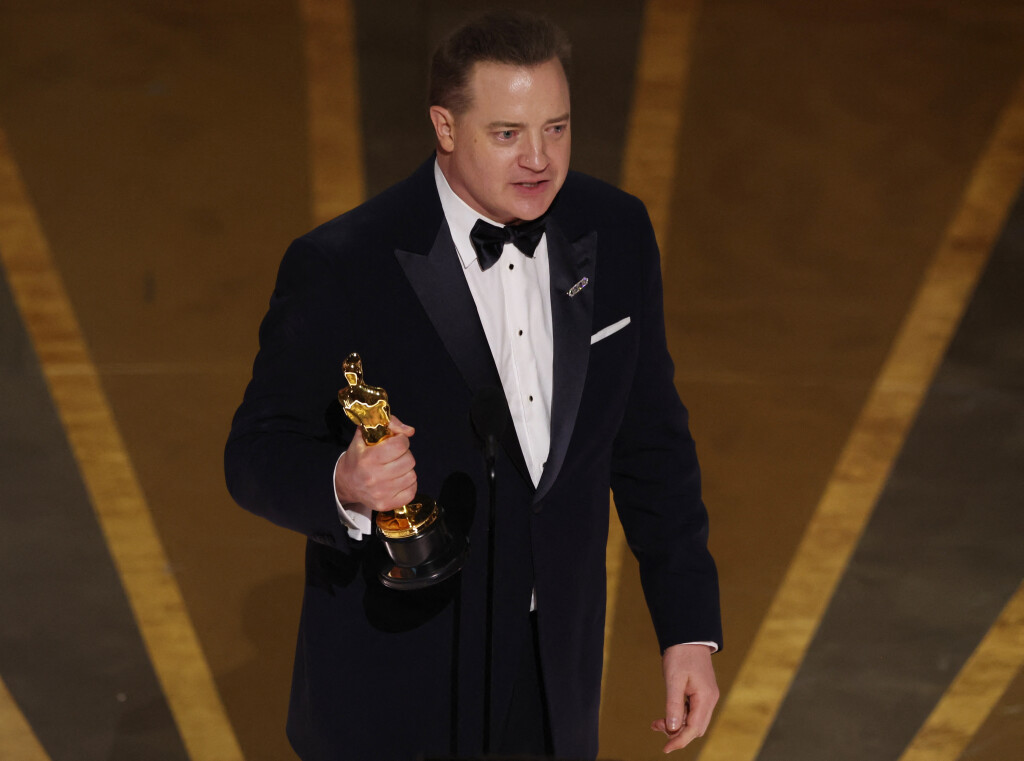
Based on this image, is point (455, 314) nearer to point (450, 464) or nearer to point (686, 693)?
point (450, 464)

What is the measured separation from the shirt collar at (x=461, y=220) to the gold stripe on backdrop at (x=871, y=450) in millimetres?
2147

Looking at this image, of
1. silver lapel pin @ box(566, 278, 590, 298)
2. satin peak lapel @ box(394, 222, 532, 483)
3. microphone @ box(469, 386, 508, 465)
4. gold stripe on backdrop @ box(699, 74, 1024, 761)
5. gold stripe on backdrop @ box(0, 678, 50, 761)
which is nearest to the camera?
microphone @ box(469, 386, 508, 465)

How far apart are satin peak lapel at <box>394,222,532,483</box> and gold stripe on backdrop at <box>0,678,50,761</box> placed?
229 cm

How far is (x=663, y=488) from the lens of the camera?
198 centimetres

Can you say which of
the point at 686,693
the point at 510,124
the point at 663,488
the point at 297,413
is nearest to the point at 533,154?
the point at 510,124

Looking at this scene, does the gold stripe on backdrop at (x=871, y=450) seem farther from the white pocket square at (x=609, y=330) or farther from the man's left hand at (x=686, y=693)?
the white pocket square at (x=609, y=330)

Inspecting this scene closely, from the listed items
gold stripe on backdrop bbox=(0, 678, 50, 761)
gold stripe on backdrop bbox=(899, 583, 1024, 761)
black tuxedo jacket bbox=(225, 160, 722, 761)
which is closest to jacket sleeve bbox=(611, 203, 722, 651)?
black tuxedo jacket bbox=(225, 160, 722, 761)

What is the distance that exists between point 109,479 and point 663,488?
2.21 meters

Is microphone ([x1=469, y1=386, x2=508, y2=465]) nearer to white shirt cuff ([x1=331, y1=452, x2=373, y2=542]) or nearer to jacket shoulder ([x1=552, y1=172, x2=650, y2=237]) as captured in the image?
white shirt cuff ([x1=331, y1=452, x2=373, y2=542])

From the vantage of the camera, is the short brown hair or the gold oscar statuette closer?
the gold oscar statuette

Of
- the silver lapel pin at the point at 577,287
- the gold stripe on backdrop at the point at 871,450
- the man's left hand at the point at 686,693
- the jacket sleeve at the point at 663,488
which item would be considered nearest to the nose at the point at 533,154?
the silver lapel pin at the point at 577,287

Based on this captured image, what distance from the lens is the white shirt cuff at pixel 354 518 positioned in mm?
1539

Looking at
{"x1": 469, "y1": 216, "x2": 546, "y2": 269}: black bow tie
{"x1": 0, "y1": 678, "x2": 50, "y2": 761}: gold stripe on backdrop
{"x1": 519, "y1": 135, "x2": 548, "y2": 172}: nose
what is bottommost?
{"x1": 0, "y1": 678, "x2": 50, "y2": 761}: gold stripe on backdrop

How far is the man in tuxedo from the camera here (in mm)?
1653
